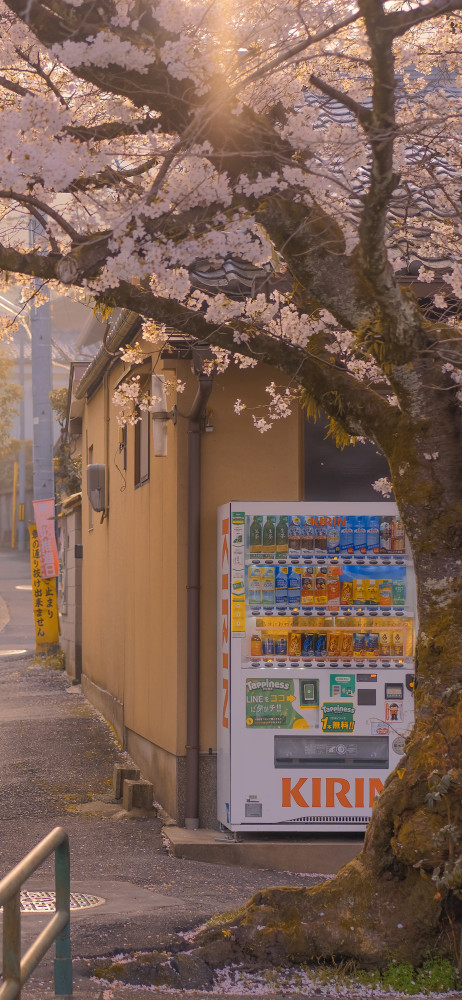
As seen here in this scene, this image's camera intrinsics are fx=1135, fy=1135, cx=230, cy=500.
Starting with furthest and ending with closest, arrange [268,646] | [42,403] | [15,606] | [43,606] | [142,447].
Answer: [15,606]
[43,606]
[42,403]
[142,447]
[268,646]

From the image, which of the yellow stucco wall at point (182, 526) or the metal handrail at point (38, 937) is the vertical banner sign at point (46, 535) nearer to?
the yellow stucco wall at point (182, 526)

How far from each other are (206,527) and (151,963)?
4.64 metres

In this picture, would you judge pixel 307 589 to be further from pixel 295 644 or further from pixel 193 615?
pixel 193 615

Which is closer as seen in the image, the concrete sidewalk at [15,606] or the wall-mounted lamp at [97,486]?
the wall-mounted lamp at [97,486]

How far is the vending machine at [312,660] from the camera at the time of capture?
9.07 metres

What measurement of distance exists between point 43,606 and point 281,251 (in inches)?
744

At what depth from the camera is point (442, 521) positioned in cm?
584

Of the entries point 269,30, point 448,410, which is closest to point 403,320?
point 448,410

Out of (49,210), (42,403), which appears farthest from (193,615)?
(42,403)

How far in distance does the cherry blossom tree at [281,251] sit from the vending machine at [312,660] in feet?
9.47

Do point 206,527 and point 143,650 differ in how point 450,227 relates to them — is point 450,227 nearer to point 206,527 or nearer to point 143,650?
point 206,527

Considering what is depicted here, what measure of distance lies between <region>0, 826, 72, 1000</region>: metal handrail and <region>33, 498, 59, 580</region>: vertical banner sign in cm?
1855

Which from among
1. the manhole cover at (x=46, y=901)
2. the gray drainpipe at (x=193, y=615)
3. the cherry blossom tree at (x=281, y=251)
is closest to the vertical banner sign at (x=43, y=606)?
the gray drainpipe at (x=193, y=615)

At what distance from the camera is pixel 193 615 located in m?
9.66
